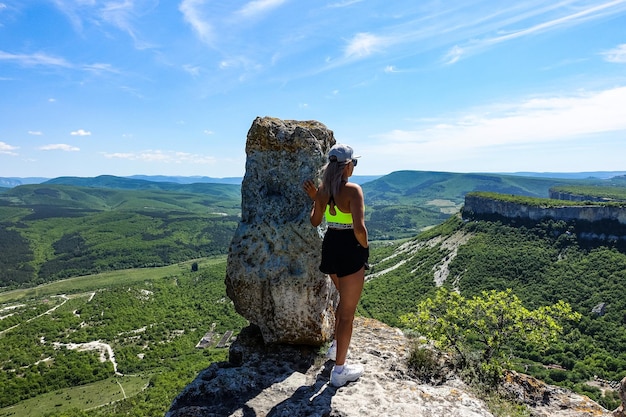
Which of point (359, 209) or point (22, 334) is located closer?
point (359, 209)

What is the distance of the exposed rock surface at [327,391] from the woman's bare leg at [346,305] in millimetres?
792

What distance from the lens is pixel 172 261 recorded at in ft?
→ 566

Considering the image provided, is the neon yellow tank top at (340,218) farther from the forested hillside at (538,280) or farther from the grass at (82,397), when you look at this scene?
the grass at (82,397)

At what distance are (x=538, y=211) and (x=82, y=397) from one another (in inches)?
3695

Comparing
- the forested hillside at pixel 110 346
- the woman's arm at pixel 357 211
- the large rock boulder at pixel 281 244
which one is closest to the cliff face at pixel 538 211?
the forested hillside at pixel 110 346

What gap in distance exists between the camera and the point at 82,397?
59.0 meters

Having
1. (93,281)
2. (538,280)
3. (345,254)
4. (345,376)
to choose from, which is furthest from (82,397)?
(93,281)

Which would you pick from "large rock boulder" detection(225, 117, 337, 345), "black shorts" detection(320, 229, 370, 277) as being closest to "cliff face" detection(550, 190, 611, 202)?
"large rock boulder" detection(225, 117, 337, 345)

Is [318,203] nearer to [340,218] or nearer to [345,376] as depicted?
[340,218]

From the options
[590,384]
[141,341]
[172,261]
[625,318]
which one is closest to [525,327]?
[590,384]

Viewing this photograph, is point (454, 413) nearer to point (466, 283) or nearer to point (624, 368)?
point (624, 368)

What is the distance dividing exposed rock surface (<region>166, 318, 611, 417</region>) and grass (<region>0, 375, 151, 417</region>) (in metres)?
60.9

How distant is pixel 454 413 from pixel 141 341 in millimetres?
86428

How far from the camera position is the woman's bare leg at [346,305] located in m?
6.48
